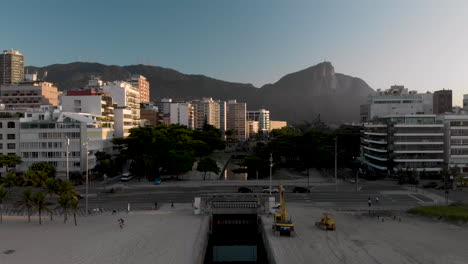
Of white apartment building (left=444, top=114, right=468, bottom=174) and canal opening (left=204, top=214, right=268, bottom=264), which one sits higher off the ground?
white apartment building (left=444, top=114, right=468, bottom=174)

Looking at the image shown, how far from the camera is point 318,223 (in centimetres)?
4175

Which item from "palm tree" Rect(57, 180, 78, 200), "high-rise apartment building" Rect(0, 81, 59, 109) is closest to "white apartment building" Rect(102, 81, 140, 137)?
"high-rise apartment building" Rect(0, 81, 59, 109)

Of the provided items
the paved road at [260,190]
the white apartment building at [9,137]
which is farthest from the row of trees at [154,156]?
the white apartment building at [9,137]

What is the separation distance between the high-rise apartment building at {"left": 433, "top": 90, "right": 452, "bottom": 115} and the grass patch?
105 m

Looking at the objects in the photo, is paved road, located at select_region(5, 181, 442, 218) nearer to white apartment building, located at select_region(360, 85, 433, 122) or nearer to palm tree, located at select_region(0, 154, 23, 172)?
palm tree, located at select_region(0, 154, 23, 172)

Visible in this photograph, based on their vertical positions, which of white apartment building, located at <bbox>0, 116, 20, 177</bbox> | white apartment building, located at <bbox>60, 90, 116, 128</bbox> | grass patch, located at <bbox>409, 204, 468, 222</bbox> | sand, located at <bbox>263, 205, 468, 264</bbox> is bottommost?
sand, located at <bbox>263, 205, 468, 264</bbox>

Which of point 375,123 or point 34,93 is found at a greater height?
point 34,93

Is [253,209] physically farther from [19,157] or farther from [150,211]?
[19,157]

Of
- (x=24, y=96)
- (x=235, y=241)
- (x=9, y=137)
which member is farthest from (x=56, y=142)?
(x=24, y=96)

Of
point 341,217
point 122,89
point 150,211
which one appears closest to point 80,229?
point 150,211

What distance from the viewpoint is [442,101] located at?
142875mm

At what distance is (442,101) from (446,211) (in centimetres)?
11315

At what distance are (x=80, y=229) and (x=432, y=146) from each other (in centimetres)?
7488

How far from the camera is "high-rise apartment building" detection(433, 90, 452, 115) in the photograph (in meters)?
141
